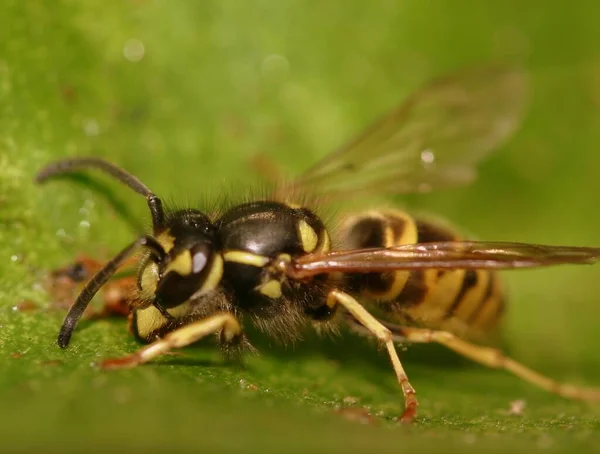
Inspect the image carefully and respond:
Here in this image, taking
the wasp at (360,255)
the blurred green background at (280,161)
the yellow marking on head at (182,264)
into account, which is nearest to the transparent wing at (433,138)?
the wasp at (360,255)

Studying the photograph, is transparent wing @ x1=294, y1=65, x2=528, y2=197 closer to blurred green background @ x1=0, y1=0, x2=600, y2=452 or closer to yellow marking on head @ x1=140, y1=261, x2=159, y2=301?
blurred green background @ x1=0, y1=0, x2=600, y2=452

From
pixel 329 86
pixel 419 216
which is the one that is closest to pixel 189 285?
pixel 419 216

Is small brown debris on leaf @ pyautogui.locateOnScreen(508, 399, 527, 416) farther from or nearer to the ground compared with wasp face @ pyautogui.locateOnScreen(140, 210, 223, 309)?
nearer to the ground

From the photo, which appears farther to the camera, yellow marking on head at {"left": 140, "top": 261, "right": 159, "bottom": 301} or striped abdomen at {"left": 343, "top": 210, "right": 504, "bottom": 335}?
striped abdomen at {"left": 343, "top": 210, "right": 504, "bottom": 335}

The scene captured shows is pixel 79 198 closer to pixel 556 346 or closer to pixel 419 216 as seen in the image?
pixel 419 216

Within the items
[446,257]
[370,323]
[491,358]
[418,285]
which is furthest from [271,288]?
[491,358]

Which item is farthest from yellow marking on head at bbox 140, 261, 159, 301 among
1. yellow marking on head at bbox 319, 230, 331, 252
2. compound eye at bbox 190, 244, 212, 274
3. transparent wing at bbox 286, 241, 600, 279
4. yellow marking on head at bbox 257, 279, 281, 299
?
yellow marking on head at bbox 319, 230, 331, 252

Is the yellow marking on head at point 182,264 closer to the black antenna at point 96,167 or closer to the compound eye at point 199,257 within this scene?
the compound eye at point 199,257

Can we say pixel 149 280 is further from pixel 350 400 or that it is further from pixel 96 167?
pixel 350 400
